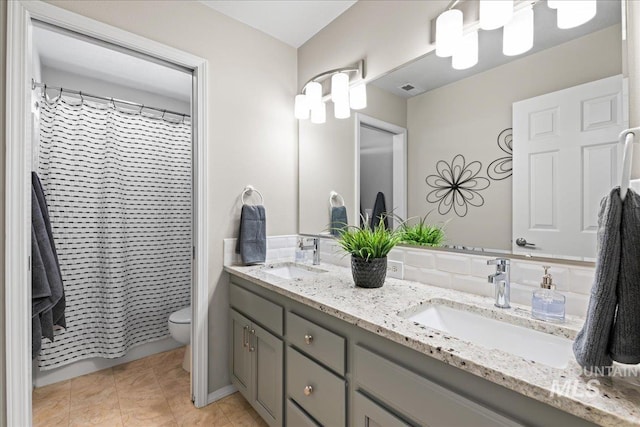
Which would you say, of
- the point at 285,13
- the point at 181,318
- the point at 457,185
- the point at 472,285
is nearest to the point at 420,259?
the point at 472,285

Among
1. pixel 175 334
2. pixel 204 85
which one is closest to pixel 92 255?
pixel 175 334

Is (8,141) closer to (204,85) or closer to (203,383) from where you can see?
(204,85)

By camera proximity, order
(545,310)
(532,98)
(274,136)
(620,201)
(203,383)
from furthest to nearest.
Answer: (274,136), (203,383), (532,98), (545,310), (620,201)

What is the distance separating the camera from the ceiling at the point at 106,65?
2.01m

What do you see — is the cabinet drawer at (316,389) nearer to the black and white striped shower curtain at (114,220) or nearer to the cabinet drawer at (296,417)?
the cabinet drawer at (296,417)

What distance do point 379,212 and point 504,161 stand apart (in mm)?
680

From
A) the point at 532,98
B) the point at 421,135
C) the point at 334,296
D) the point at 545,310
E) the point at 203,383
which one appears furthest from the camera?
the point at 203,383

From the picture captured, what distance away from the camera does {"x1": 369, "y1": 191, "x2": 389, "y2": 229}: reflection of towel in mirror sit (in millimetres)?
1690

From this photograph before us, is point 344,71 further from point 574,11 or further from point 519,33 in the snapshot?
point 574,11

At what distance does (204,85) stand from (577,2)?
180 centimetres

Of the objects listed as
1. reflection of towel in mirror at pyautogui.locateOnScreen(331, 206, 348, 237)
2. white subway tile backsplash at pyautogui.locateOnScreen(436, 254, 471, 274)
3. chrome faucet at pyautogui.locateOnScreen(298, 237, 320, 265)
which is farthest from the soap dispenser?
chrome faucet at pyautogui.locateOnScreen(298, 237, 320, 265)

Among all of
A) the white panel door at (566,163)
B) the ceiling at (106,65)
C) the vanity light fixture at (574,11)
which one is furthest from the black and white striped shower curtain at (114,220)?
the vanity light fixture at (574,11)

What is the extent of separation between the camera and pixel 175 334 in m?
2.29

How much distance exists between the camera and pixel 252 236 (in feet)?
6.54
